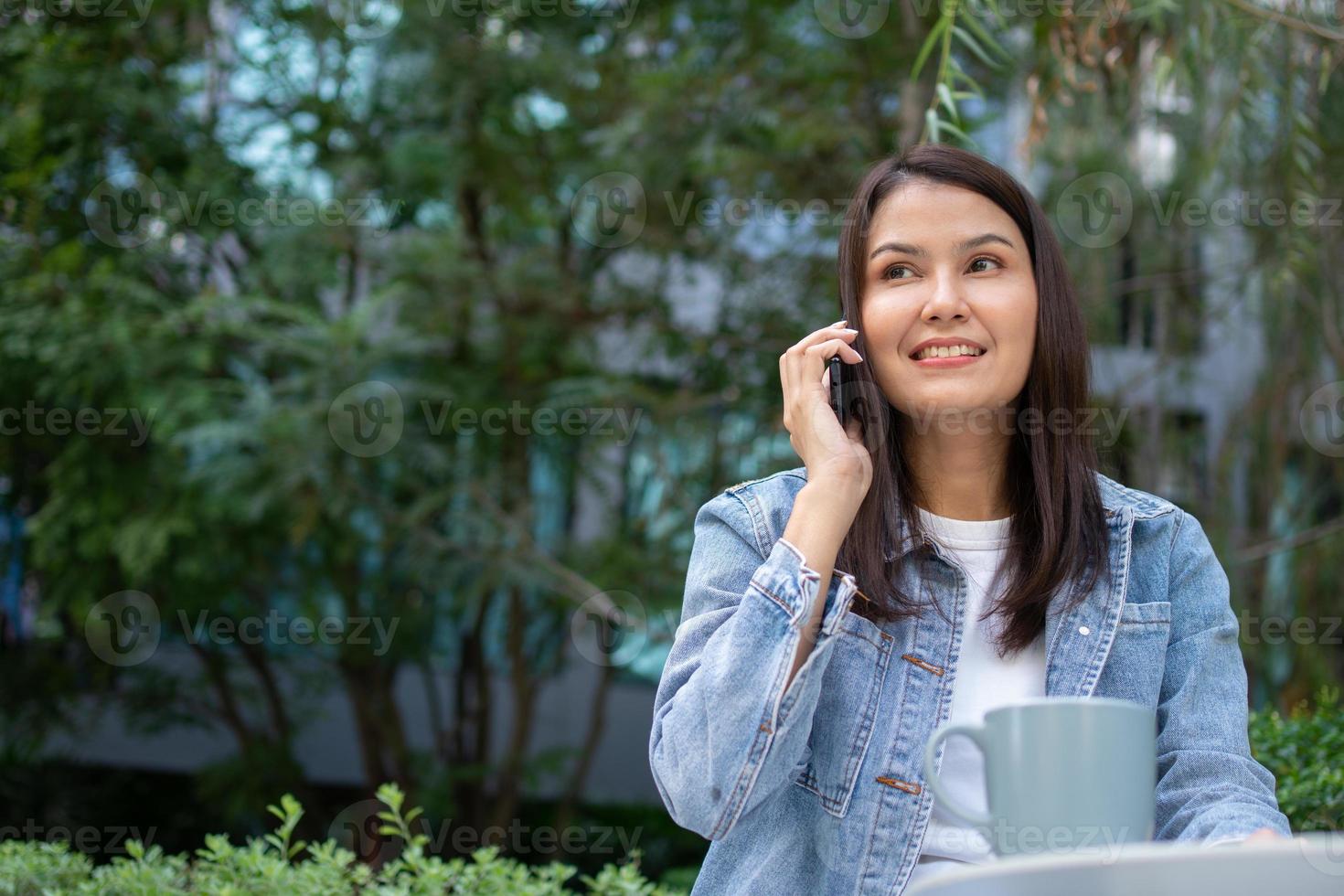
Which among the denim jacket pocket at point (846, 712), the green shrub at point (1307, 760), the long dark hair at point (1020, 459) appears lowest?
the green shrub at point (1307, 760)

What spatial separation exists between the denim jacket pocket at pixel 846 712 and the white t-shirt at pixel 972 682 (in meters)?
0.10

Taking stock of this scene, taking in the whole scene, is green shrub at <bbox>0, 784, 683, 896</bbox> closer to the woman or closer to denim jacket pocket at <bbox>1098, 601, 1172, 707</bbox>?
the woman

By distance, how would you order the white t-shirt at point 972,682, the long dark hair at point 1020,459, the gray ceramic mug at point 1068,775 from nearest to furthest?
the gray ceramic mug at point 1068,775
the white t-shirt at point 972,682
the long dark hair at point 1020,459

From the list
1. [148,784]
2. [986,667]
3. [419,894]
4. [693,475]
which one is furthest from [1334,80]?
[148,784]

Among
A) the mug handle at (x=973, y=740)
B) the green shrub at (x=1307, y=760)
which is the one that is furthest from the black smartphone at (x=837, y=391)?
the green shrub at (x=1307, y=760)

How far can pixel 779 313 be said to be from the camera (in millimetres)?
5445

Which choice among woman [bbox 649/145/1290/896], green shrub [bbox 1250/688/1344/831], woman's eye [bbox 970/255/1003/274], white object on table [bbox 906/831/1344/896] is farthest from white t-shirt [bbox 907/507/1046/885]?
green shrub [bbox 1250/688/1344/831]

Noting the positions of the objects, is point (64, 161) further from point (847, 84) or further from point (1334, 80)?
point (1334, 80)

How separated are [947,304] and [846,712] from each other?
20.2 inches

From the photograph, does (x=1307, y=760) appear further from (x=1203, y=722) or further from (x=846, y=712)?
(x=846, y=712)

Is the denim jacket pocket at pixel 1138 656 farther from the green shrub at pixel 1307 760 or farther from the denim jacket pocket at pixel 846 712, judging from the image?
the green shrub at pixel 1307 760

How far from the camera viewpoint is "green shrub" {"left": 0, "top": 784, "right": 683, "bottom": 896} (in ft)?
6.66

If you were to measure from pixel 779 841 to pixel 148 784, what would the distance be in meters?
7.45

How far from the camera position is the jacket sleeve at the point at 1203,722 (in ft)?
4.37
